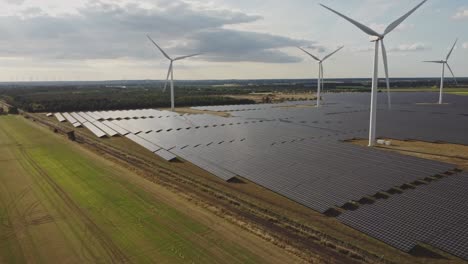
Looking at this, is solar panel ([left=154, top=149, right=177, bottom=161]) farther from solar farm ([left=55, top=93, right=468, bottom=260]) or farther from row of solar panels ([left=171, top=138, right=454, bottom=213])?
row of solar panels ([left=171, top=138, right=454, bottom=213])

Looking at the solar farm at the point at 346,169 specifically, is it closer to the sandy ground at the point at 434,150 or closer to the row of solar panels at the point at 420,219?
the row of solar panels at the point at 420,219

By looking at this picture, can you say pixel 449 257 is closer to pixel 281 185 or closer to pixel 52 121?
pixel 281 185

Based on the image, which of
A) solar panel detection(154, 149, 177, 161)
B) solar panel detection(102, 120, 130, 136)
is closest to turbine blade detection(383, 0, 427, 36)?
solar panel detection(154, 149, 177, 161)

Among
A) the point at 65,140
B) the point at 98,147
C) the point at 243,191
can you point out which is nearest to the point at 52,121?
the point at 65,140

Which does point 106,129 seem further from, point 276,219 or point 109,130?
point 276,219

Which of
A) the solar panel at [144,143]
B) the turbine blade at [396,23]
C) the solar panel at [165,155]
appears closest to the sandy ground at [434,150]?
the turbine blade at [396,23]

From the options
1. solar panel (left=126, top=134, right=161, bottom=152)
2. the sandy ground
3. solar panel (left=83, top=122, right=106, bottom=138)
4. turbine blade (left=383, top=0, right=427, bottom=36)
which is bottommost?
the sandy ground

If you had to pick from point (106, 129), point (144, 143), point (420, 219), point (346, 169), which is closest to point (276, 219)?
point (420, 219)
